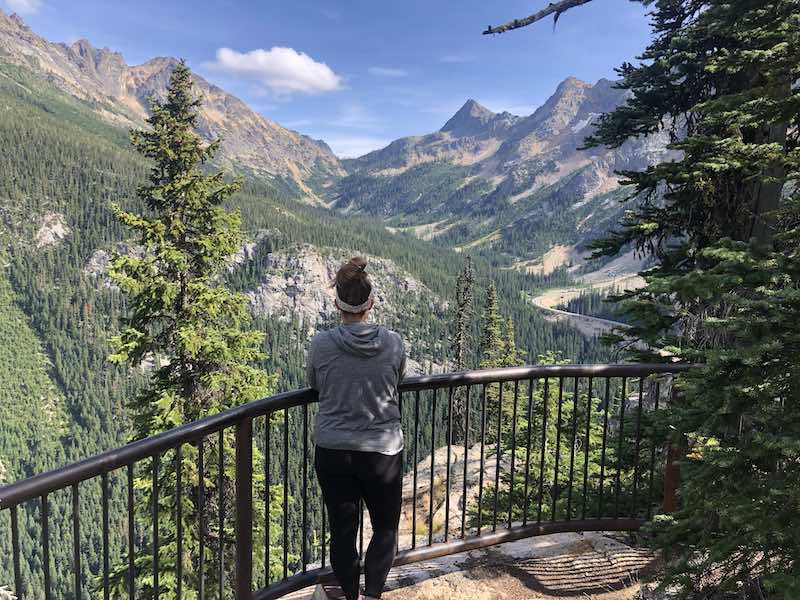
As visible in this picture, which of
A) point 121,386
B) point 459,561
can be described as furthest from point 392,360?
point 121,386

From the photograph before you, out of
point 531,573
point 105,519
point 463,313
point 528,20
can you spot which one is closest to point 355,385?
point 105,519

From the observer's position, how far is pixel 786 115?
126 inches

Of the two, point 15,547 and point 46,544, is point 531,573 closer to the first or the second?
point 46,544

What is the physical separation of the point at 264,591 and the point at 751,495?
339 centimetres

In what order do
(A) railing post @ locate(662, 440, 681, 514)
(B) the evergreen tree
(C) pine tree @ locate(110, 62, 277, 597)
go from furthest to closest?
(B) the evergreen tree → (C) pine tree @ locate(110, 62, 277, 597) → (A) railing post @ locate(662, 440, 681, 514)

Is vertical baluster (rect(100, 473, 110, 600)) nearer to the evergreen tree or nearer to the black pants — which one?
the black pants

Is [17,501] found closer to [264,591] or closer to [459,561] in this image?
[264,591]

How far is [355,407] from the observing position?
11.5 ft

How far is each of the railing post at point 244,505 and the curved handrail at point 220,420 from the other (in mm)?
151

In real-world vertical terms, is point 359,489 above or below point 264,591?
above

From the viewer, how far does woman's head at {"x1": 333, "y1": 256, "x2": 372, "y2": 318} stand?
3557 millimetres

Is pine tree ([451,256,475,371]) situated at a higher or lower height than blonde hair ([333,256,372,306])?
lower

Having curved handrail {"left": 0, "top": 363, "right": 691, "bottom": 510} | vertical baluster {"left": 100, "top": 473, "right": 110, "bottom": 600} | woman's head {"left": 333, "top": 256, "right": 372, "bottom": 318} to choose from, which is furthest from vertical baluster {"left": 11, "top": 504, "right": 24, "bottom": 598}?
woman's head {"left": 333, "top": 256, "right": 372, "bottom": 318}

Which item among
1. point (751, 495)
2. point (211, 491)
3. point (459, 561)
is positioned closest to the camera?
point (751, 495)
